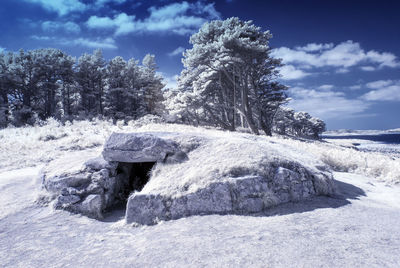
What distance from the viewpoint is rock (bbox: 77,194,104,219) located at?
5340 millimetres

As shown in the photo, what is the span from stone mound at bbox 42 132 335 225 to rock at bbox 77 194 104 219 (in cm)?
2

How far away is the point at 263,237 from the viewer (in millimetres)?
3469

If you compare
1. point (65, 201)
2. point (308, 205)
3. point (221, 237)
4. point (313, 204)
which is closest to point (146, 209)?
point (221, 237)

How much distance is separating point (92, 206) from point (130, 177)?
6.40ft

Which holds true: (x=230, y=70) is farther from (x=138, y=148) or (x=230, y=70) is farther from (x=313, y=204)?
(x=313, y=204)

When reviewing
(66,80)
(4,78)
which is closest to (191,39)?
(66,80)

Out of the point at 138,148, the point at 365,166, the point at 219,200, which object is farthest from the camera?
the point at 365,166

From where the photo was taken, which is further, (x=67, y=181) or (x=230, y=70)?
(x=230, y=70)

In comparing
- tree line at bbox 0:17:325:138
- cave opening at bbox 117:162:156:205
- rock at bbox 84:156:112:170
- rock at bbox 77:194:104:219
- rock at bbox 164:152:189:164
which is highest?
tree line at bbox 0:17:325:138

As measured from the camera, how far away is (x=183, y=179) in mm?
5129

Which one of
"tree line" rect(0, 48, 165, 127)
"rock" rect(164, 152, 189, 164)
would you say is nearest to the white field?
"rock" rect(164, 152, 189, 164)

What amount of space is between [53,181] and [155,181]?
10.4ft

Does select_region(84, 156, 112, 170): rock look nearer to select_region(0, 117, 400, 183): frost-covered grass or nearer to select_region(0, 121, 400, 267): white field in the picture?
select_region(0, 121, 400, 267): white field

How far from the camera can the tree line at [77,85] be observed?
1228 inches
